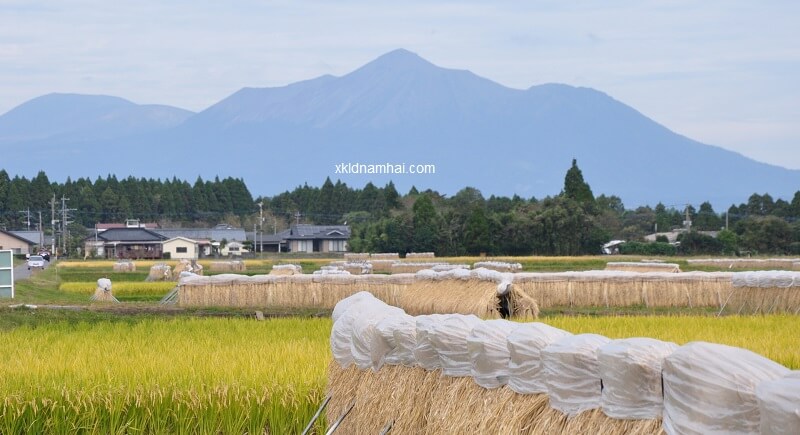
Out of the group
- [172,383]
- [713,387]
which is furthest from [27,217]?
[713,387]

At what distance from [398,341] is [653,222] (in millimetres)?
147799

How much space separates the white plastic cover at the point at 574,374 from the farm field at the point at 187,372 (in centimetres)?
579

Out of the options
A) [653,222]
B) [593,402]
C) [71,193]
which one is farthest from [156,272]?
[71,193]

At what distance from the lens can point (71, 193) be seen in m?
170

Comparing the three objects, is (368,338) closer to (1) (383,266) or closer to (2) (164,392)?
(2) (164,392)

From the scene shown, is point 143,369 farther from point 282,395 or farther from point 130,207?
point 130,207

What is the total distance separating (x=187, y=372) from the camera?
43.9ft

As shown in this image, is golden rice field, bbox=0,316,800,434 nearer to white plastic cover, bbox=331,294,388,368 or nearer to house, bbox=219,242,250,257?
white plastic cover, bbox=331,294,388,368

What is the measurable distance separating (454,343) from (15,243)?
129 metres

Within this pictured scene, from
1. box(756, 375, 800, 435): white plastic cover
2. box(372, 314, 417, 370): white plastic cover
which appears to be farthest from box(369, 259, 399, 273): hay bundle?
box(756, 375, 800, 435): white plastic cover

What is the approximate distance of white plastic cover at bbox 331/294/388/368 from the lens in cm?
1088

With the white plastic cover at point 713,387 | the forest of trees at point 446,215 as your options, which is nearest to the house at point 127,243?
the forest of trees at point 446,215

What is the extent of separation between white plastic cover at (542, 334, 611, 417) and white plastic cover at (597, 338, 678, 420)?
0.24 m

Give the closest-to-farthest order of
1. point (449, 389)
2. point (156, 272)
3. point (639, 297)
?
point (449, 389) → point (639, 297) → point (156, 272)
